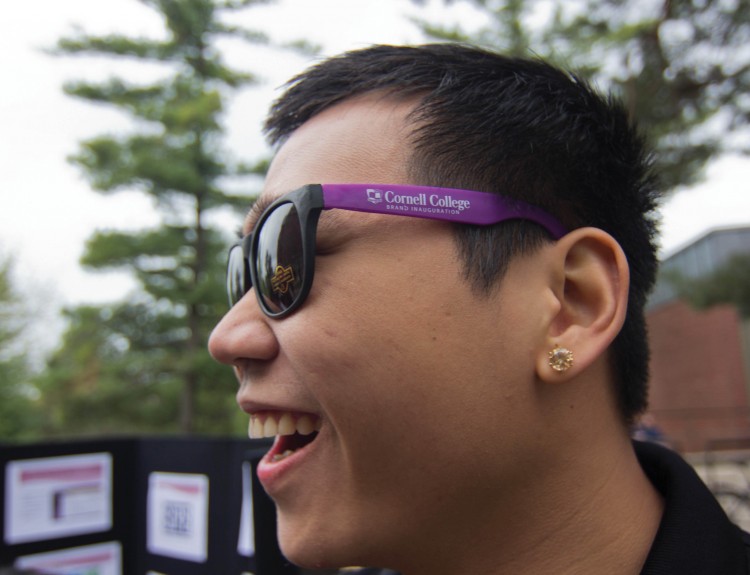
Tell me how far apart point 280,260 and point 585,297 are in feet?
1.99

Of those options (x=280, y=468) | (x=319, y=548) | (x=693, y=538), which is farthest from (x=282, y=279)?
(x=693, y=538)

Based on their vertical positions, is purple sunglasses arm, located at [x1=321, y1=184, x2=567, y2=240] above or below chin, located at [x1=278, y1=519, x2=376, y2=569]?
above

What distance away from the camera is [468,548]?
4.23 feet

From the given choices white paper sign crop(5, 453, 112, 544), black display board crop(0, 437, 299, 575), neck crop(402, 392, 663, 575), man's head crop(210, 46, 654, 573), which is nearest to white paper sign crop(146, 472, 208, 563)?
black display board crop(0, 437, 299, 575)

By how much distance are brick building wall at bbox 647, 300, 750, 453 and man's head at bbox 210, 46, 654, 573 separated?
→ 57.5ft

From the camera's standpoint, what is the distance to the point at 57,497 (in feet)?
11.1

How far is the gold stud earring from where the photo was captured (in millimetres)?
1264

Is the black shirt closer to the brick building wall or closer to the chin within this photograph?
the chin

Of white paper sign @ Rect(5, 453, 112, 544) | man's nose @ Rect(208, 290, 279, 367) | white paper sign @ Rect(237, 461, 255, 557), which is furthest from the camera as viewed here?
white paper sign @ Rect(5, 453, 112, 544)

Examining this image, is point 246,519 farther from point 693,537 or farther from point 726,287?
point 726,287

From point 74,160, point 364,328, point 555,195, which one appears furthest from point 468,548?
point 74,160

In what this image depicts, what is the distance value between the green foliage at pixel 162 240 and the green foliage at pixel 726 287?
9.19 m

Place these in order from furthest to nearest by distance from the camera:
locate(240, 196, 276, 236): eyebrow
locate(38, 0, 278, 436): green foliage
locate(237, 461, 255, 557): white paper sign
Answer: locate(38, 0, 278, 436): green foliage → locate(237, 461, 255, 557): white paper sign → locate(240, 196, 276, 236): eyebrow

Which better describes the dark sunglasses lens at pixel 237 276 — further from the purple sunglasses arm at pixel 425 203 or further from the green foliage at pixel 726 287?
the green foliage at pixel 726 287
